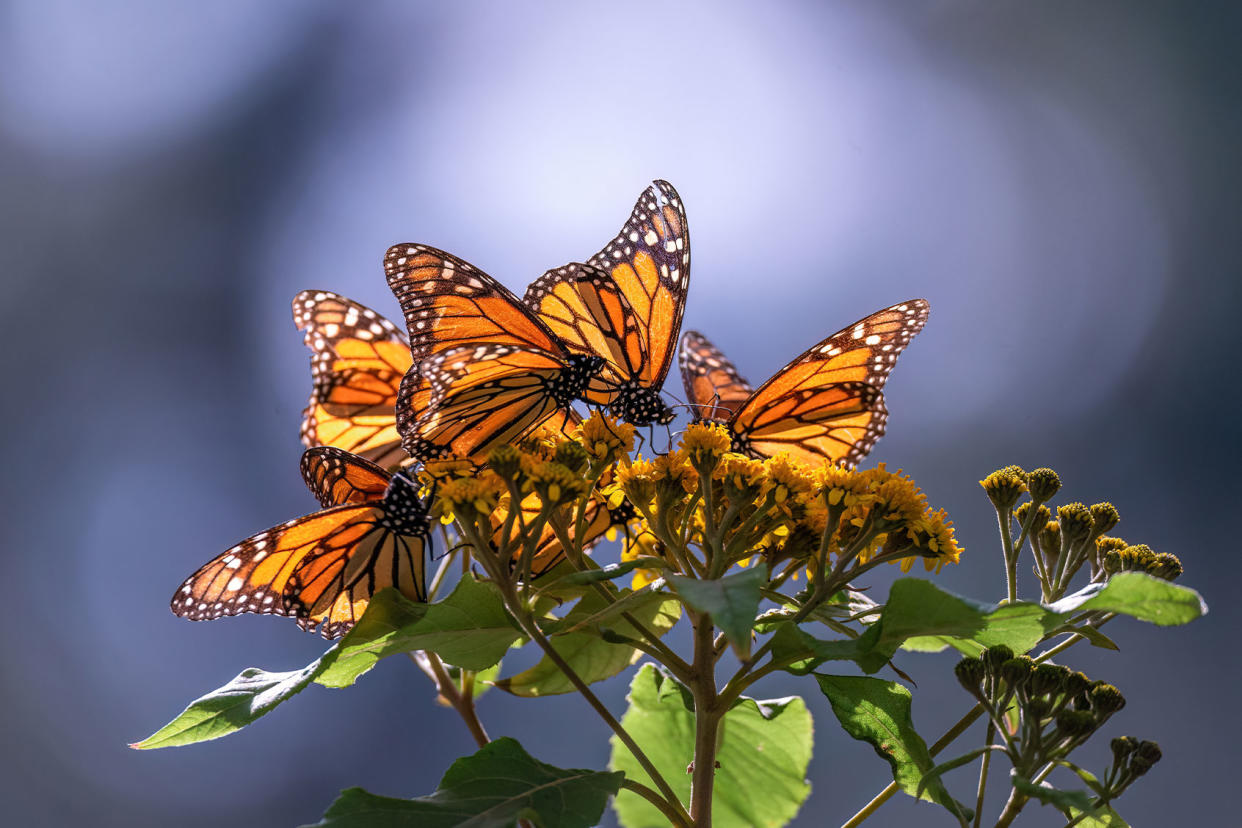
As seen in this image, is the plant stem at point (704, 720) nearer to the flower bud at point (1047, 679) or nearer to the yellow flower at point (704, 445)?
the yellow flower at point (704, 445)

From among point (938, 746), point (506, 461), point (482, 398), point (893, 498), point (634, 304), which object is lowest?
point (938, 746)

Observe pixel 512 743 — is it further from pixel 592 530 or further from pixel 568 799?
pixel 592 530

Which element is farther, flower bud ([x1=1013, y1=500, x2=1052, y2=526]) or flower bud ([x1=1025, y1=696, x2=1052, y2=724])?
flower bud ([x1=1013, y1=500, x2=1052, y2=526])

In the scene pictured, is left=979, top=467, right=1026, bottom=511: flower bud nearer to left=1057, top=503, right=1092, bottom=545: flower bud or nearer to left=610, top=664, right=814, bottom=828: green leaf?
left=1057, top=503, right=1092, bottom=545: flower bud

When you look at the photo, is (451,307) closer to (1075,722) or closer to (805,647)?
(805,647)

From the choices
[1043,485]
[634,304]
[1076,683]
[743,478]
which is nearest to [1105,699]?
[1076,683]

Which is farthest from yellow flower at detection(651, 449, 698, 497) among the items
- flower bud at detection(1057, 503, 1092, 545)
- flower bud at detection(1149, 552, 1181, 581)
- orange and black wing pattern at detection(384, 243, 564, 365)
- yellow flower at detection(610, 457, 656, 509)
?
flower bud at detection(1149, 552, 1181, 581)
